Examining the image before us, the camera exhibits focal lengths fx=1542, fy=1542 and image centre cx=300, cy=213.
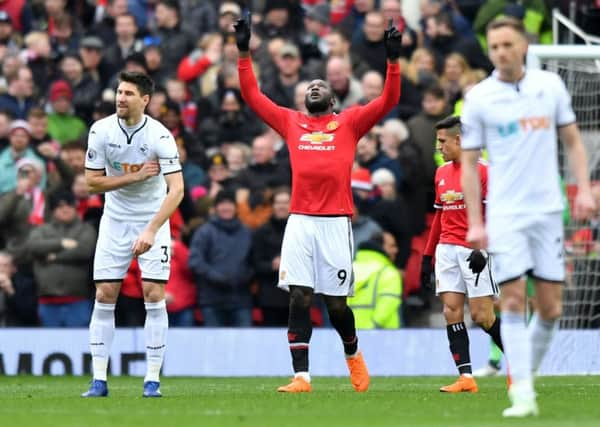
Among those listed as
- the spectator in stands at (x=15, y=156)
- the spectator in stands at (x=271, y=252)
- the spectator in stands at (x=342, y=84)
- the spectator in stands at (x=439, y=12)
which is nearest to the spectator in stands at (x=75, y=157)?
the spectator in stands at (x=15, y=156)

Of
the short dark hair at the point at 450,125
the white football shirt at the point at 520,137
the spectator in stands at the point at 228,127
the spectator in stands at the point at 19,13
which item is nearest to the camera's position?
the white football shirt at the point at 520,137

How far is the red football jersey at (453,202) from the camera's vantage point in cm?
1391

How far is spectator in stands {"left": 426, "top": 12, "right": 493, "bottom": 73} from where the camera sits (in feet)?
71.1

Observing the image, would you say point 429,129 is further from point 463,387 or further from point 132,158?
point 132,158

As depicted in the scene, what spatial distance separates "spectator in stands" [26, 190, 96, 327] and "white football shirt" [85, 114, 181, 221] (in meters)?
6.15

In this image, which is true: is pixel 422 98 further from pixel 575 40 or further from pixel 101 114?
pixel 101 114

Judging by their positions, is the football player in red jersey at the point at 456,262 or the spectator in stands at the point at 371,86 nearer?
the football player in red jersey at the point at 456,262

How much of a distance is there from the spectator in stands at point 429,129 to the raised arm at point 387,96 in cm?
603

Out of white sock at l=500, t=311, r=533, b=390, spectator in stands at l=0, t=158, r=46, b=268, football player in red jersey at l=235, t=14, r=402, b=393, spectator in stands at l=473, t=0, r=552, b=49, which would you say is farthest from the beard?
spectator in stands at l=473, t=0, r=552, b=49

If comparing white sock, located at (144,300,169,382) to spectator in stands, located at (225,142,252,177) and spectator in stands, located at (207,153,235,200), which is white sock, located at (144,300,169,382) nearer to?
spectator in stands, located at (207,153,235,200)

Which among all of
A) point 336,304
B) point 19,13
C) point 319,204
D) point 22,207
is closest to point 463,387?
point 336,304

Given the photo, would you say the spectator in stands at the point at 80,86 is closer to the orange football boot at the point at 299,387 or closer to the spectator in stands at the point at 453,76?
the spectator in stands at the point at 453,76

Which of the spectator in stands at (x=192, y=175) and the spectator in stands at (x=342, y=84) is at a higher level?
the spectator in stands at (x=342, y=84)

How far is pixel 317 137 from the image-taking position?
13.8 m
